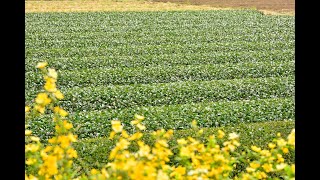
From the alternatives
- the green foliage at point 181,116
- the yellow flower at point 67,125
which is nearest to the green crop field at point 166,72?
the green foliage at point 181,116

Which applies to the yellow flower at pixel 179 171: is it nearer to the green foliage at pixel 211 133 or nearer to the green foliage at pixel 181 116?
the green foliage at pixel 211 133

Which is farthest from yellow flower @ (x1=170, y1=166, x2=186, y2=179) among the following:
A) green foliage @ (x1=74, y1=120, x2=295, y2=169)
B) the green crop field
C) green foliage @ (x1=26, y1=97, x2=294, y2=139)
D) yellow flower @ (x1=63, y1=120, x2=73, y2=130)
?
green foliage @ (x1=26, y1=97, x2=294, y2=139)

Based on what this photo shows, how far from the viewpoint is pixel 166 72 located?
1678cm

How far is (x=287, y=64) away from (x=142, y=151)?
15434mm

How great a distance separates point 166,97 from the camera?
13914 millimetres

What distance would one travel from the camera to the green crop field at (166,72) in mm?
11852

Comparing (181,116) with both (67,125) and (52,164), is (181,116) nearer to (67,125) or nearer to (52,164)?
(67,125)

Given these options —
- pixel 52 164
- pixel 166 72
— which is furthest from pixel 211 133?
pixel 52 164

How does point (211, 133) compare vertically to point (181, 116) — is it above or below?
below

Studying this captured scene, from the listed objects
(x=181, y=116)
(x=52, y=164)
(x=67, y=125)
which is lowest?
(x=52, y=164)

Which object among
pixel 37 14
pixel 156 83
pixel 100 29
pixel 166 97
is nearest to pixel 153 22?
pixel 100 29

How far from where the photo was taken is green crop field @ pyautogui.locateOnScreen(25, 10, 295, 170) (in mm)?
11852

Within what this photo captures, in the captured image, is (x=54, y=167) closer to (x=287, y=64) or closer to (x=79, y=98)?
(x=79, y=98)

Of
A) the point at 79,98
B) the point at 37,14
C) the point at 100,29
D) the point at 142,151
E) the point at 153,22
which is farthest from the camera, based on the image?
the point at 37,14
